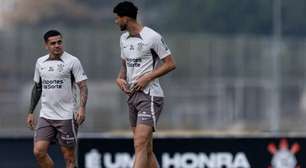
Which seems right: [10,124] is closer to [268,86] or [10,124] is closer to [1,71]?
[1,71]

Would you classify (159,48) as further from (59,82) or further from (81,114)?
(59,82)

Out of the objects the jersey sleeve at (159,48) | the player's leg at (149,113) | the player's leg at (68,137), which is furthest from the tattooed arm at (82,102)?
the jersey sleeve at (159,48)

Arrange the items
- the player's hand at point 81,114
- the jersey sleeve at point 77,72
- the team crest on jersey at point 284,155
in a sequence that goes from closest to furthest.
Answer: the player's hand at point 81,114
the jersey sleeve at point 77,72
the team crest on jersey at point 284,155

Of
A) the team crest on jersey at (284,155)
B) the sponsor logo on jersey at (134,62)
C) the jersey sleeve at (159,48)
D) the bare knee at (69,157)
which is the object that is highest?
the jersey sleeve at (159,48)

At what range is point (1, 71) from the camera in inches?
906

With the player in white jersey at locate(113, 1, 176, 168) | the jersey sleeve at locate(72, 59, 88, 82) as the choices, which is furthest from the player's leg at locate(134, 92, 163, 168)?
the jersey sleeve at locate(72, 59, 88, 82)

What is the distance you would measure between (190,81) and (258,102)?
4.78 ft

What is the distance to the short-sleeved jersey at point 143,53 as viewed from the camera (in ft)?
38.0

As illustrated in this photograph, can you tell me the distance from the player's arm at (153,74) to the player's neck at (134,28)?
380mm

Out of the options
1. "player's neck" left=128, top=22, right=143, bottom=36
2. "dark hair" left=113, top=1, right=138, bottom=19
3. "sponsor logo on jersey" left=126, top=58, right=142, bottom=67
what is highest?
"dark hair" left=113, top=1, right=138, bottom=19

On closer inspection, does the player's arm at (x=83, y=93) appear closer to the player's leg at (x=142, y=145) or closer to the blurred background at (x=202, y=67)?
the player's leg at (x=142, y=145)

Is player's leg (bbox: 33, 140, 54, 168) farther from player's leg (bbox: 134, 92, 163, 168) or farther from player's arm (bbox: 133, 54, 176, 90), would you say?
player's arm (bbox: 133, 54, 176, 90)

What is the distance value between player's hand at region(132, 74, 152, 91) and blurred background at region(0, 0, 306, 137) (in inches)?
417

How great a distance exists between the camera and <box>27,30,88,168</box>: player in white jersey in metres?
12.2
